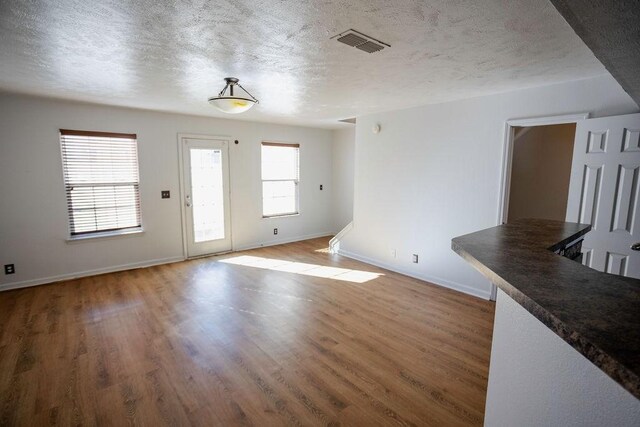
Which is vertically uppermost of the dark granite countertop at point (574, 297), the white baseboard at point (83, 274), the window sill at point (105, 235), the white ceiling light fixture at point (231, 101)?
the white ceiling light fixture at point (231, 101)

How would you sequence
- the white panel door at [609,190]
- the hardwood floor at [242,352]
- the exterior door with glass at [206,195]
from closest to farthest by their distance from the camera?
1. the hardwood floor at [242,352]
2. the white panel door at [609,190]
3. the exterior door with glass at [206,195]

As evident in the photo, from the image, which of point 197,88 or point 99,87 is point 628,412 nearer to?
point 197,88

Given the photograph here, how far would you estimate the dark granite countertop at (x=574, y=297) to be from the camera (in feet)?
1.75

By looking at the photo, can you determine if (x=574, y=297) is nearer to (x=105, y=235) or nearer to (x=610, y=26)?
(x=610, y=26)

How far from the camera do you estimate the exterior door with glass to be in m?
5.17

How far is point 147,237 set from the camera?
16.0 ft

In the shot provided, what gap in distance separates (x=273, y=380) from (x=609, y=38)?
2636mm

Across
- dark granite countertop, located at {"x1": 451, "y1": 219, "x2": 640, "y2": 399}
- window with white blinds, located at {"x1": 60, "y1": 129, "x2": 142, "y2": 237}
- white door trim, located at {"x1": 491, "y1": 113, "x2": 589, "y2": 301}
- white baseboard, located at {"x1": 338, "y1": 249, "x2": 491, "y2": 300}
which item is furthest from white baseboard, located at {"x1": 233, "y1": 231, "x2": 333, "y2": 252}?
dark granite countertop, located at {"x1": 451, "y1": 219, "x2": 640, "y2": 399}

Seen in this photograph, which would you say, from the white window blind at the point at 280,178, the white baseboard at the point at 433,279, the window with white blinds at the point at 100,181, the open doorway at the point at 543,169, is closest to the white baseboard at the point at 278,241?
the white window blind at the point at 280,178

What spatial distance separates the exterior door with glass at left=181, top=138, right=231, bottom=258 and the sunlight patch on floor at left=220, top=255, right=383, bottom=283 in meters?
0.53

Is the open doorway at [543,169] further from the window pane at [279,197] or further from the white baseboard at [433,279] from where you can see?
the window pane at [279,197]

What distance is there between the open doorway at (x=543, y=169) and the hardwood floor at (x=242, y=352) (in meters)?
1.97

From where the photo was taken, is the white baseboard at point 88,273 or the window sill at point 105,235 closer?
the white baseboard at point 88,273

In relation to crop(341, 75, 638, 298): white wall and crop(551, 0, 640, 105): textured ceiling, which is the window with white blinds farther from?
crop(551, 0, 640, 105): textured ceiling
